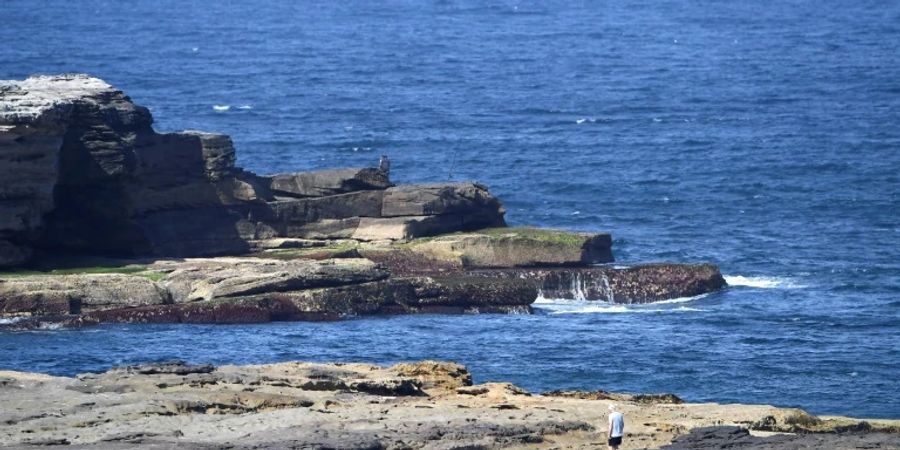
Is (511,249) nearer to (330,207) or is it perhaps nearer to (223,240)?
(330,207)

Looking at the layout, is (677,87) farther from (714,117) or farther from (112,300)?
(112,300)

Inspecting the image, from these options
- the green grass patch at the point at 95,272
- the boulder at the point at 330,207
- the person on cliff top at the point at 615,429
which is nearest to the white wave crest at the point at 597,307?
the boulder at the point at 330,207

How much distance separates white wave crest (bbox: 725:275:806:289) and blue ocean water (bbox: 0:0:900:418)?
0.13 m

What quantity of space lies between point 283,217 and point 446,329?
453 inches

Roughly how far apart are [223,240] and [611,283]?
1343cm

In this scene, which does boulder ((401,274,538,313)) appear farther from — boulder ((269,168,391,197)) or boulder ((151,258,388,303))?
A: boulder ((269,168,391,197))

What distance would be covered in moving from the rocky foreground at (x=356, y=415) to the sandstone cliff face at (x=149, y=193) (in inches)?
750

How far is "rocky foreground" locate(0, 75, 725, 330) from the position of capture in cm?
7050

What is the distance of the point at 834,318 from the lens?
76.0 meters

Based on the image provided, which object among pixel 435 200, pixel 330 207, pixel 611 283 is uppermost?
pixel 435 200

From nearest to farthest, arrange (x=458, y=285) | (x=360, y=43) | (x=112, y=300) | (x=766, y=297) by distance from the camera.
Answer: (x=112, y=300), (x=458, y=285), (x=766, y=297), (x=360, y=43)

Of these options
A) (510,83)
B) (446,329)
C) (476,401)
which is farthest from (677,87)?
(476,401)

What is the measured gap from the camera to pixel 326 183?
8131 cm

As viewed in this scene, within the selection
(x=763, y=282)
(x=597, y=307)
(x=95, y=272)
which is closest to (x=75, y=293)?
(x=95, y=272)
